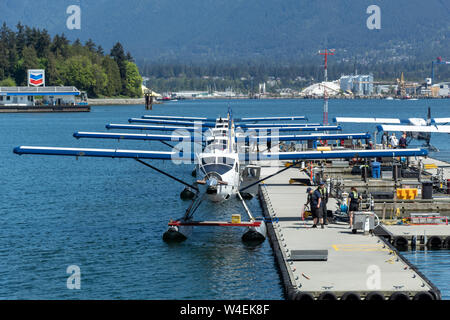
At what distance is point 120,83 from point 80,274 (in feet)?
539

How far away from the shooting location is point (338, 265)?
19.3 meters

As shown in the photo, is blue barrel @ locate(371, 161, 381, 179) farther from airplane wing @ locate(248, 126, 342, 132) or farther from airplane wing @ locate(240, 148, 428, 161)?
airplane wing @ locate(240, 148, 428, 161)

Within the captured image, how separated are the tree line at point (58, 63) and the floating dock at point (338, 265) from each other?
141 m

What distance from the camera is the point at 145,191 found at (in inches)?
1522

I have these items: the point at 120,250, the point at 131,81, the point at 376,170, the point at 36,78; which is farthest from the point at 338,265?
the point at 131,81

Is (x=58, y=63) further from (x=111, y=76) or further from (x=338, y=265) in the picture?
(x=338, y=265)

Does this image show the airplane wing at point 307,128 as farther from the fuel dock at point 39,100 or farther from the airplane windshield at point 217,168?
the fuel dock at point 39,100

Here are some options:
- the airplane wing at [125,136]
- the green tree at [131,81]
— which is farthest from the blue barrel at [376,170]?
the green tree at [131,81]

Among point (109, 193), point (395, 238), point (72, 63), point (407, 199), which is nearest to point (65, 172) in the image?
point (109, 193)

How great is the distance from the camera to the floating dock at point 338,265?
16.9 meters

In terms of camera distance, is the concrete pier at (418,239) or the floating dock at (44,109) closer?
the concrete pier at (418,239)

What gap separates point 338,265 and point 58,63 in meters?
152

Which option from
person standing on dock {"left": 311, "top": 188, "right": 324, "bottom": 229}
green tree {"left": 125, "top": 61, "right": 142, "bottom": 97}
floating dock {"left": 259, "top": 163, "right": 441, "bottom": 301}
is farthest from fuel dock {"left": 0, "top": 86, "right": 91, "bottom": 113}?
floating dock {"left": 259, "top": 163, "right": 441, "bottom": 301}

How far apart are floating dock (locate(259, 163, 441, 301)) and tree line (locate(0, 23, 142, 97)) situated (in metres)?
141
